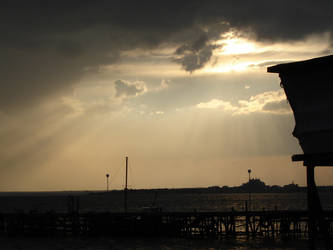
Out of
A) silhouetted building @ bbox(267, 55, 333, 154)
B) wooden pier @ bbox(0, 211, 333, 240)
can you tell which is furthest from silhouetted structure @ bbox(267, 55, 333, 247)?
wooden pier @ bbox(0, 211, 333, 240)

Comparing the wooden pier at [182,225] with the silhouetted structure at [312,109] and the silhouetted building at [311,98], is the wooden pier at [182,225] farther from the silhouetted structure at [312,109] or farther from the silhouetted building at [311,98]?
the silhouetted building at [311,98]

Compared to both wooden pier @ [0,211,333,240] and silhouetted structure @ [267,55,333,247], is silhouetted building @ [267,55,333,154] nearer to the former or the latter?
silhouetted structure @ [267,55,333,247]

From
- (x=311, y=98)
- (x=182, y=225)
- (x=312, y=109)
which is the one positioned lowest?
(x=182, y=225)

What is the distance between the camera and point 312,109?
1091 centimetres

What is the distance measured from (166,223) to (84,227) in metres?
8.10

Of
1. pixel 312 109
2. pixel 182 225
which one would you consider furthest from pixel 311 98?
pixel 182 225

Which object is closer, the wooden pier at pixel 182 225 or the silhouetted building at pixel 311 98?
the silhouetted building at pixel 311 98

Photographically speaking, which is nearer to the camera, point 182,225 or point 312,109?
point 312,109

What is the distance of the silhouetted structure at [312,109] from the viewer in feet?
35.1

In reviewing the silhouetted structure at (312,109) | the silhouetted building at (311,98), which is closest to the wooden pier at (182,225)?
the silhouetted structure at (312,109)

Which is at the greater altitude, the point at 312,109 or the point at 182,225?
the point at 312,109

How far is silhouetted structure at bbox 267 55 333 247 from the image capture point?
1071 centimetres

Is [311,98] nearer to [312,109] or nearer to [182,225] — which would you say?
[312,109]

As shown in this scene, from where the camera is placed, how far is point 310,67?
1086 centimetres
